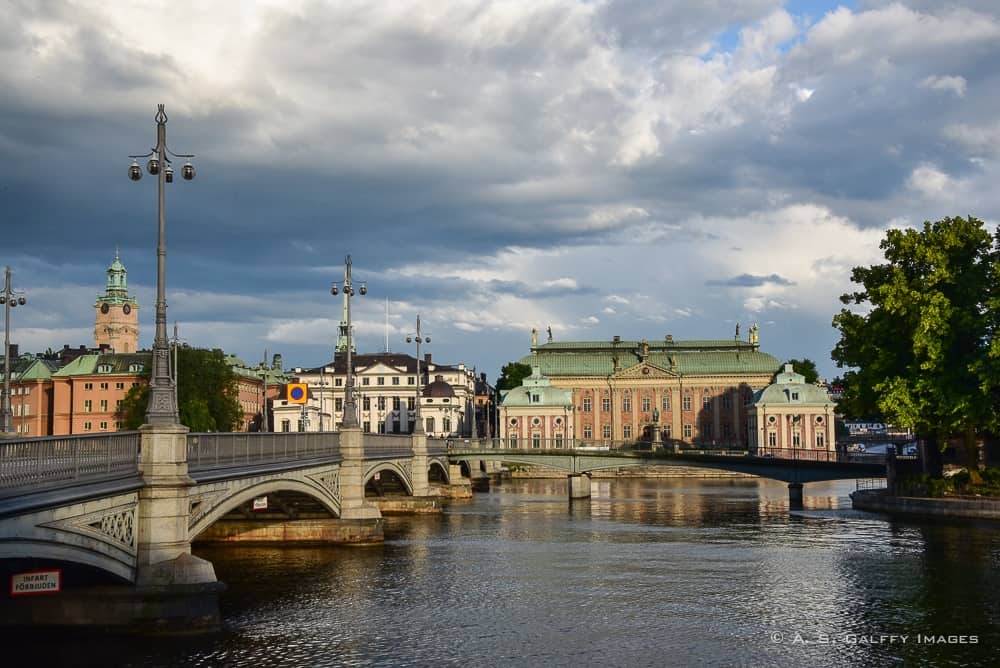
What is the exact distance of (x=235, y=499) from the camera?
37719 millimetres

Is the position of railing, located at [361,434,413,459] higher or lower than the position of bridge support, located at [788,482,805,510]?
higher

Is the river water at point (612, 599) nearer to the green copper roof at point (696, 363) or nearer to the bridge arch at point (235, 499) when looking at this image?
the bridge arch at point (235, 499)

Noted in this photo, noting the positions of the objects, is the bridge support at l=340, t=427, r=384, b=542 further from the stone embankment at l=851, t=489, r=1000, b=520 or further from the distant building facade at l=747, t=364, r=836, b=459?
the distant building facade at l=747, t=364, r=836, b=459

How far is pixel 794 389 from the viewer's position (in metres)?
171

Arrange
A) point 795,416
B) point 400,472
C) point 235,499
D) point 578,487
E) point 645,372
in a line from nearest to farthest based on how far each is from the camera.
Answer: point 235,499
point 400,472
point 578,487
point 795,416
point 645,372

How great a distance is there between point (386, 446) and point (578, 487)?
94.5 feet

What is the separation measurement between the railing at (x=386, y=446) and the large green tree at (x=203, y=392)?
174 feet

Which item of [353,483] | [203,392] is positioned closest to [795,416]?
[203,392]

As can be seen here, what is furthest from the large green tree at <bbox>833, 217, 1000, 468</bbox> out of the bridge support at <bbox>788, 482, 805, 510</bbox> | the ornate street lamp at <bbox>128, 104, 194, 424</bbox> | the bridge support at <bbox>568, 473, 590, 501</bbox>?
the ornate street lamp at <bbox>128, 104, 194, 424</bbox>

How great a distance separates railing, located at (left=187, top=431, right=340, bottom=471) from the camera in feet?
122

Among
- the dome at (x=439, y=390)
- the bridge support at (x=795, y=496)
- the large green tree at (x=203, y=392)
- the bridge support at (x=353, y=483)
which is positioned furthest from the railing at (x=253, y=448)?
the dome at (x=439, y=390)

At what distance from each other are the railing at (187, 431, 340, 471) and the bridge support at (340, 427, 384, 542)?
0.78 metres

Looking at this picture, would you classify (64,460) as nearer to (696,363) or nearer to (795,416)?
(795,416)

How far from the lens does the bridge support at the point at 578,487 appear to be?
320 ft
